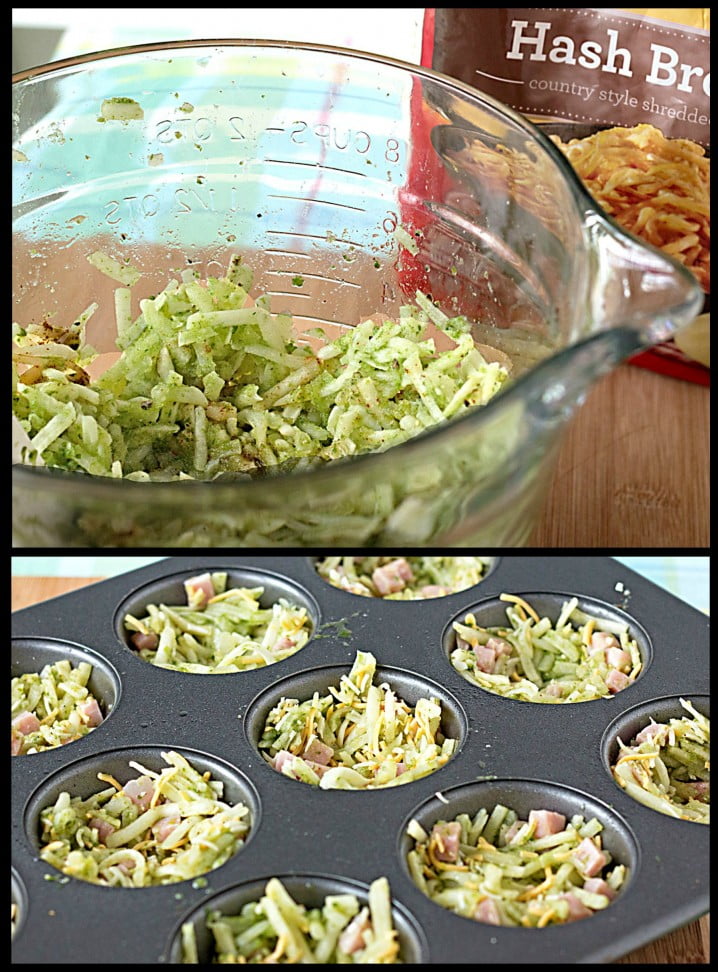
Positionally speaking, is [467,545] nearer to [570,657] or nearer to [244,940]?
[244,940]

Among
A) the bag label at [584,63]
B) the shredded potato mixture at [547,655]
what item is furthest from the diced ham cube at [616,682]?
the bag label at [584,63]

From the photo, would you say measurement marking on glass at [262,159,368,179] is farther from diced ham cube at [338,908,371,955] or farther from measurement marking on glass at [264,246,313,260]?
diced ham cube at [338,908,371,955]

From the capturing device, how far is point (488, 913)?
4.42ft

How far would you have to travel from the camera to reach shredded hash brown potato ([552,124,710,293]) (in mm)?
2031

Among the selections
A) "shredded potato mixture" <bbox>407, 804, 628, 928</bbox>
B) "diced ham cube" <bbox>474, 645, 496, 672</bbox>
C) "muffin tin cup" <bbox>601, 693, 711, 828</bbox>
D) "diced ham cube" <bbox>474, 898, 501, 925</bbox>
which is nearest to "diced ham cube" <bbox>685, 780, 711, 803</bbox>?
"muffin tin cup" <bbox>601, 693, 711, 828</bbox>

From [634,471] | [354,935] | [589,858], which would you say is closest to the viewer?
[354,935]

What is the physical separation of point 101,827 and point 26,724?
0.26 m

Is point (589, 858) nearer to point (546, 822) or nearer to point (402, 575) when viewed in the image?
point (546, 822)

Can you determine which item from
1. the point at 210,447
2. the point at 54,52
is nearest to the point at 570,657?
the point at 210,447

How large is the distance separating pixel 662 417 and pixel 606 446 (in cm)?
14

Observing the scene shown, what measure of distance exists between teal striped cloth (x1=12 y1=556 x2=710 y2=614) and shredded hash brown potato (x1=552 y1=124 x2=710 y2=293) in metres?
0.69

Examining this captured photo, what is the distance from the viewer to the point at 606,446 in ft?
6.80

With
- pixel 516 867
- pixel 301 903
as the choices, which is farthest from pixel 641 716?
pixel 301 903

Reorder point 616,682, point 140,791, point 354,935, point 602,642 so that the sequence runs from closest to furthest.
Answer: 1. point 354,935
2. point 140,791
3. point 616,682
4. point 602,642
